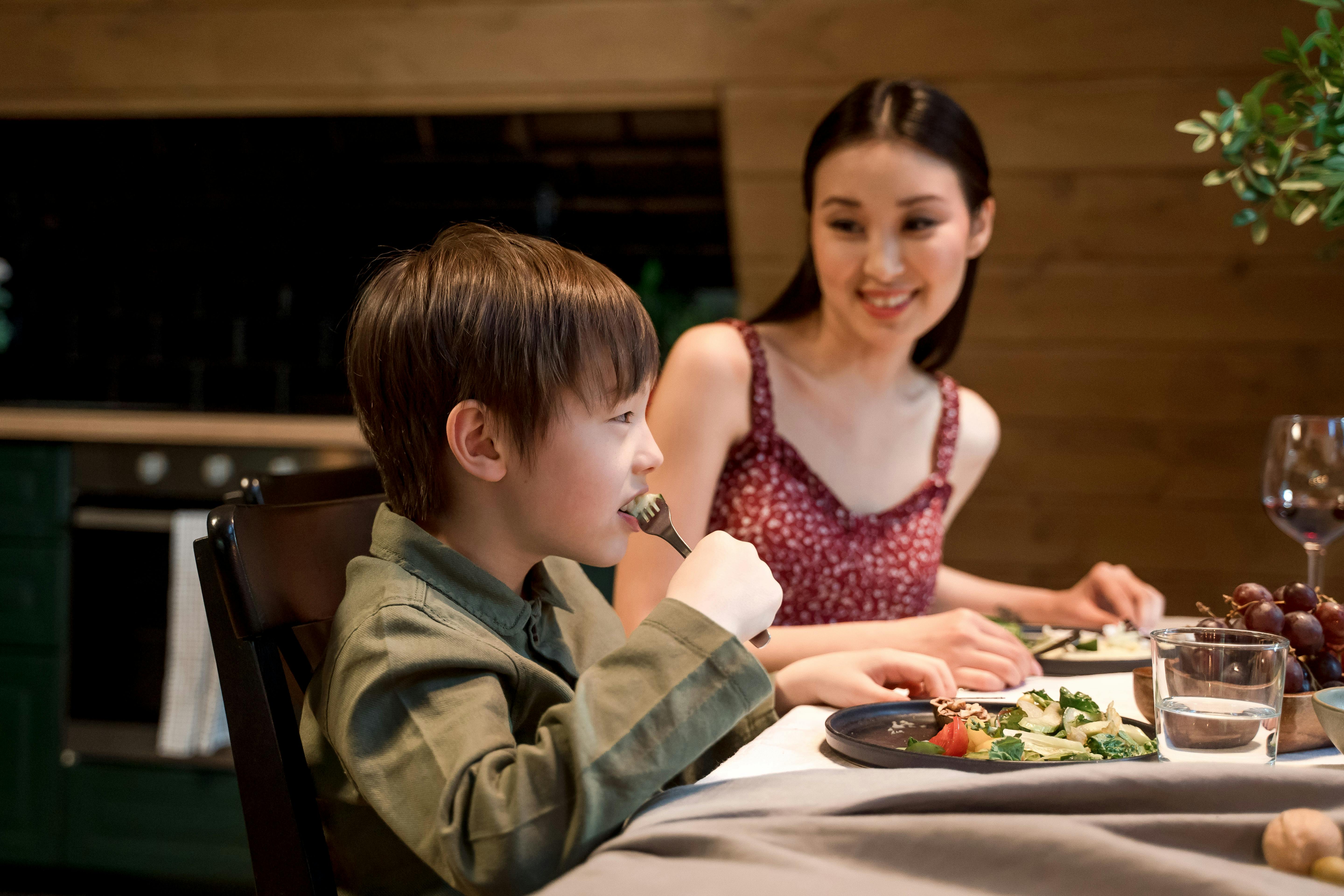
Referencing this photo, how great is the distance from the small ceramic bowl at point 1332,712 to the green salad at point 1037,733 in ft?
0.35

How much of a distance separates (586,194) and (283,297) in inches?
38.2

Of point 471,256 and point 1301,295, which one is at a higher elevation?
point 1301,295

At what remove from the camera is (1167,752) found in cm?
75

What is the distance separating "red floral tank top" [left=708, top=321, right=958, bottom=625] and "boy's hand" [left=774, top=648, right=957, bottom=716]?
50 centimetres

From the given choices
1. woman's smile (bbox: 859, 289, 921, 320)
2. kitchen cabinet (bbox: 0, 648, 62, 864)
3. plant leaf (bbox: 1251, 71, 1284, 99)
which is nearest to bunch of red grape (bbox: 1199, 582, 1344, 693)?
plant leaf (bbox: 1251, 71, 1284, 99)

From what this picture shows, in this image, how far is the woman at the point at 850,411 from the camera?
1486mm

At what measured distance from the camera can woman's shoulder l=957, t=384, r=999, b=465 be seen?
1.68m

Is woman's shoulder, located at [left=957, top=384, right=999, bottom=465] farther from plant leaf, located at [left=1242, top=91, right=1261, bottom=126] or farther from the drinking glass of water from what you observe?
the drinking glass of water

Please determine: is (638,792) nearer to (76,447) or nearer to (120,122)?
(76,447)

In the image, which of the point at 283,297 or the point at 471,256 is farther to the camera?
the point at 283,297

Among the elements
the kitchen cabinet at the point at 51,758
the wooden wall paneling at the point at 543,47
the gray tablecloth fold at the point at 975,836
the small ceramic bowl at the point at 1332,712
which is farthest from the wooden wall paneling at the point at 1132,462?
the gray tablecloth fold at the point at 975,836

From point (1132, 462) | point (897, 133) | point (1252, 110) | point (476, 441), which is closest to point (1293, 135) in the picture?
point (1252, 110)

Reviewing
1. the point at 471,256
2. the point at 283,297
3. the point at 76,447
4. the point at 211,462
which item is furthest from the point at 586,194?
the point at 471,256

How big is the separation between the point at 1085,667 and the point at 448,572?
64cm
